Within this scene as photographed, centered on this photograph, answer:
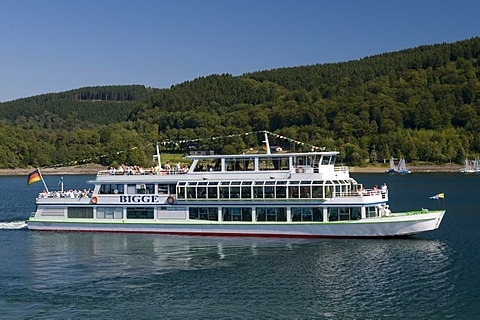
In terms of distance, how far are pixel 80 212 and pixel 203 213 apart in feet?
37.2

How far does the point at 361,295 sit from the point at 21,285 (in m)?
19.4

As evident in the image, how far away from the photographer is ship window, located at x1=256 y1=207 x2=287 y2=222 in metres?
50.0

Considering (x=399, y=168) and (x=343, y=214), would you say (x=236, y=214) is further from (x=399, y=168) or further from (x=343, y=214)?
(x=399, y=168)

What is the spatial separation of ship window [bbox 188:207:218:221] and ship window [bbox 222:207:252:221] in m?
0.77

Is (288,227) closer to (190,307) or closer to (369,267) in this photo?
(369,267)

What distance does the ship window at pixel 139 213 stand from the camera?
5353cm

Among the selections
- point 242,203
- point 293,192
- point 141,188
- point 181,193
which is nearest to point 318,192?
point 293,192

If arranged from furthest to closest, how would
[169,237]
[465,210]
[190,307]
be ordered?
[465,210], [169,237], [190,307]

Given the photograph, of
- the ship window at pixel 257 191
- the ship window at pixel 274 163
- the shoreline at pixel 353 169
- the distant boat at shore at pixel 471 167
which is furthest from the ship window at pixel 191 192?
the distant boat at shore at pixel 471 167

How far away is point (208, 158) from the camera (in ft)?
172

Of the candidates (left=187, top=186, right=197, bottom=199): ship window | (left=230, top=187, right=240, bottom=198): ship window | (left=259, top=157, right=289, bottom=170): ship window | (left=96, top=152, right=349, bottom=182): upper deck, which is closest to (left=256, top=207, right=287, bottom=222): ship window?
(left=230, top=187, right=240, bottom=198): ship window

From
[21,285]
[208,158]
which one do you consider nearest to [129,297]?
[21,285]

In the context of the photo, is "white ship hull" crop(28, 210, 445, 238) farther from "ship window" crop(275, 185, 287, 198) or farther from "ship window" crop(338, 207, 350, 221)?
"ship window" crop(275, 185, 287, 198)

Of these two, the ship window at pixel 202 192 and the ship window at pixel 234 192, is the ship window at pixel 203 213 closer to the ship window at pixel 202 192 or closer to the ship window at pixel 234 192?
the ship window at pixel 202 192
